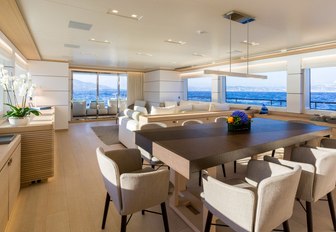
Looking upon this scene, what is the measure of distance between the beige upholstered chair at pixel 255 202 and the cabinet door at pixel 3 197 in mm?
1752

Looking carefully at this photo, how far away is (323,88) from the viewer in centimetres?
491

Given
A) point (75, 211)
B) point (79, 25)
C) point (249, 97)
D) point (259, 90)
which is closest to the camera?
point (75, 211)

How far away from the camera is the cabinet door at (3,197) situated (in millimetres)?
1737

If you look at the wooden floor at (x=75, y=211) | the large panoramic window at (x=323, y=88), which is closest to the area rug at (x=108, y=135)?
the wooden floor at (x=75, y=211)

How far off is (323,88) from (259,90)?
1.92 meters

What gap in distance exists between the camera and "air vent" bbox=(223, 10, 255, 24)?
280cm

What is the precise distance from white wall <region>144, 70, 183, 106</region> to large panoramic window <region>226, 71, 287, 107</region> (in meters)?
2.62

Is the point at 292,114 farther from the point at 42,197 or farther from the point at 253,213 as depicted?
the point at 42,197

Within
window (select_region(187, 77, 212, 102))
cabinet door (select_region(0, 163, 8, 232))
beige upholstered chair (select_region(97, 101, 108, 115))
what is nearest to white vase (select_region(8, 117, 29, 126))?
cabinet door (select_region(0, 163, 8, 232))

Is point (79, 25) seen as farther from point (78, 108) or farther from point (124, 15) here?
point (78, 108)

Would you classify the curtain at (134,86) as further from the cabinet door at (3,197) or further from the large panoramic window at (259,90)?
the cabinet door at (3,197)

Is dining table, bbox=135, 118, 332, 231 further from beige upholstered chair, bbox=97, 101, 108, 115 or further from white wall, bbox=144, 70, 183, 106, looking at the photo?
beige upholstered chair, bbox=97, 101, 108, 115

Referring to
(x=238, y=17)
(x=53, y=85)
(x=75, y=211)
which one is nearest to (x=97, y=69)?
(x=53, y=85)

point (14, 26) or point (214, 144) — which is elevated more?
point (14, 26)
